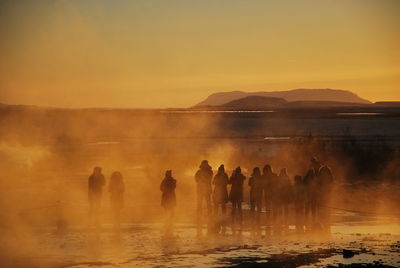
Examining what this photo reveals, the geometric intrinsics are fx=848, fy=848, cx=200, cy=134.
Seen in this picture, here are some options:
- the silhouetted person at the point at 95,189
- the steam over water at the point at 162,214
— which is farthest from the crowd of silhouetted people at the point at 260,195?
the steam over water at the point at 162,214

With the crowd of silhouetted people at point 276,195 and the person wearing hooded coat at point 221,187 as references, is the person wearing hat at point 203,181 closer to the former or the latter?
the crowd of silhouetted people at point 276,195

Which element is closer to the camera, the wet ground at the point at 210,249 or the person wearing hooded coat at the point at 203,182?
the wet ground at the point at 210,249

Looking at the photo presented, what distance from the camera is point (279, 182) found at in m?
27.3

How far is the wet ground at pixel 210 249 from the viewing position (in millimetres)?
19844

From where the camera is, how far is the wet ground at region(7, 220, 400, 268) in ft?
65.1

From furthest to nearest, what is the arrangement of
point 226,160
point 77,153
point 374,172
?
point 77,153
point 226,160
point 374,172

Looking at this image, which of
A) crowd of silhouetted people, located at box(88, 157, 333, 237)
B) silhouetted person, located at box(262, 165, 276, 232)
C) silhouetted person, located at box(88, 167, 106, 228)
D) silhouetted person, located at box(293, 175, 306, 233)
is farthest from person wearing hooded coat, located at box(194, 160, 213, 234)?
silhouetted person, located at box(88, 167, 106, 228)

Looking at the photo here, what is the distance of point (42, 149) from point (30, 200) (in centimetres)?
3491

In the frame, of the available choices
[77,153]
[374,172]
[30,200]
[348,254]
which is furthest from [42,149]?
[348,254]

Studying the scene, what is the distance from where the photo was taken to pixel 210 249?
2197 cm

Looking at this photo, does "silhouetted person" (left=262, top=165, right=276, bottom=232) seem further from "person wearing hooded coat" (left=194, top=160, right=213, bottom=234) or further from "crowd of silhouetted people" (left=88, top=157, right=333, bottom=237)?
"person wearing hooded coat" (left=194, top=160, right=213, bottom=234)

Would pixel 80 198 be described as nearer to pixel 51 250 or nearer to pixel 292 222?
pixel 292 222

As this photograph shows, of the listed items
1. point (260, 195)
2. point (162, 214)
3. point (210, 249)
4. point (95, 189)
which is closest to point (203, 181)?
point (260, 195)

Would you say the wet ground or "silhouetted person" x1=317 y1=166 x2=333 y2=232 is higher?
"silhouetted person" x1=317 y1=166 x2=333 y2=232
